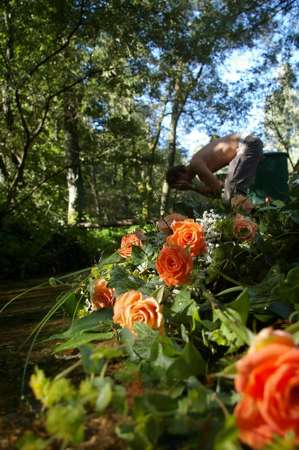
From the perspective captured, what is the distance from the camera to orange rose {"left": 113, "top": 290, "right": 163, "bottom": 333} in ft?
3.23

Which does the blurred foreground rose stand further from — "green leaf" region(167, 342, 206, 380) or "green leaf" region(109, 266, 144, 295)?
"green leaf" region(109, 266, 144, 295)

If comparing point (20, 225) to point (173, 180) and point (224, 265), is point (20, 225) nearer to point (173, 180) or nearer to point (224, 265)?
point (173, 180)

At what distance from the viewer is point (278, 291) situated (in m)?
1.07

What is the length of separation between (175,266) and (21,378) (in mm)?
519

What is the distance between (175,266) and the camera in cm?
112

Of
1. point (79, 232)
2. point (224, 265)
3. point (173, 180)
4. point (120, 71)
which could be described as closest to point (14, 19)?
point (120, 71)

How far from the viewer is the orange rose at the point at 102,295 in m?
1.47

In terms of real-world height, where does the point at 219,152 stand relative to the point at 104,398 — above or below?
above

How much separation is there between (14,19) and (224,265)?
744 centimetres

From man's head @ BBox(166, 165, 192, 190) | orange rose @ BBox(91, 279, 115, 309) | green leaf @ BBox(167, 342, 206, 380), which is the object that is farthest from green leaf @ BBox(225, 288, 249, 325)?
man's head @ BBox(166, 165, 192, 190)

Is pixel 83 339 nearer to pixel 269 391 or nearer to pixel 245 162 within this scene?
pixel 269 391

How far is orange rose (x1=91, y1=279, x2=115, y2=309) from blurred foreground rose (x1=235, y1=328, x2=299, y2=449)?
3.28 feet

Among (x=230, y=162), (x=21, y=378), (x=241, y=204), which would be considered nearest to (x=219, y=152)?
(x=230, y=162)

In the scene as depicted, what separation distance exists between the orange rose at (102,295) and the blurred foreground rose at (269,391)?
999mm
